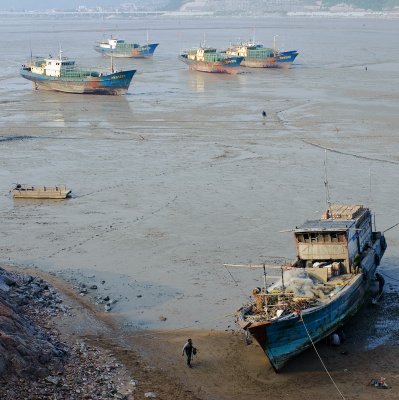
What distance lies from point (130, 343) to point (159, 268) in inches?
237

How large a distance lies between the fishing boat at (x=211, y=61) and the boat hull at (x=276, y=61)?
481 centimetres

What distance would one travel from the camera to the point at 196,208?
118 feet

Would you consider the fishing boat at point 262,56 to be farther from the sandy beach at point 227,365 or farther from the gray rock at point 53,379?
the gray rock at point 53,379

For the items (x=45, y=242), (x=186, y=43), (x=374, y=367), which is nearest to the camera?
(x=374, y=367)

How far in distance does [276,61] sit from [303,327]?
8577cm

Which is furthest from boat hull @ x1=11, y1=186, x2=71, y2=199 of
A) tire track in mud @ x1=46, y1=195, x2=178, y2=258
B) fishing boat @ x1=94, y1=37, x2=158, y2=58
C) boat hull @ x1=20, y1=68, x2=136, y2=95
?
fishing boat @ x1=94, y1=37, x2=158, y2=58

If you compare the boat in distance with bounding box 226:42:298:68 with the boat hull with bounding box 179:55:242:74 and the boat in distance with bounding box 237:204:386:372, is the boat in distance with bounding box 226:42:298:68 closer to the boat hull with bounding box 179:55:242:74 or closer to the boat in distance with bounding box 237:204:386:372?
the boat hull with bounding box 179:55:242:74

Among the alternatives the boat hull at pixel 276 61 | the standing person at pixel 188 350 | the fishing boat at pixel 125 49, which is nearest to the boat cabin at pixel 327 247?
the standing person at pixel 188 350

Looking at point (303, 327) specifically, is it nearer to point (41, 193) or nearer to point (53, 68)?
point (41, 193)

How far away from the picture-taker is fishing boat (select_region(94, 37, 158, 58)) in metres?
122

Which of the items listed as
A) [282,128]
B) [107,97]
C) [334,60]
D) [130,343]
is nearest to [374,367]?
[130,343]

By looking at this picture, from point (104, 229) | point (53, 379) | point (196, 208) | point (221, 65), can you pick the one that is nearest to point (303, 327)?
point (53, 379)

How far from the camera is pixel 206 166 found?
4419 centimetres

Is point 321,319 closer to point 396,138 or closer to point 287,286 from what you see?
point 287,286
